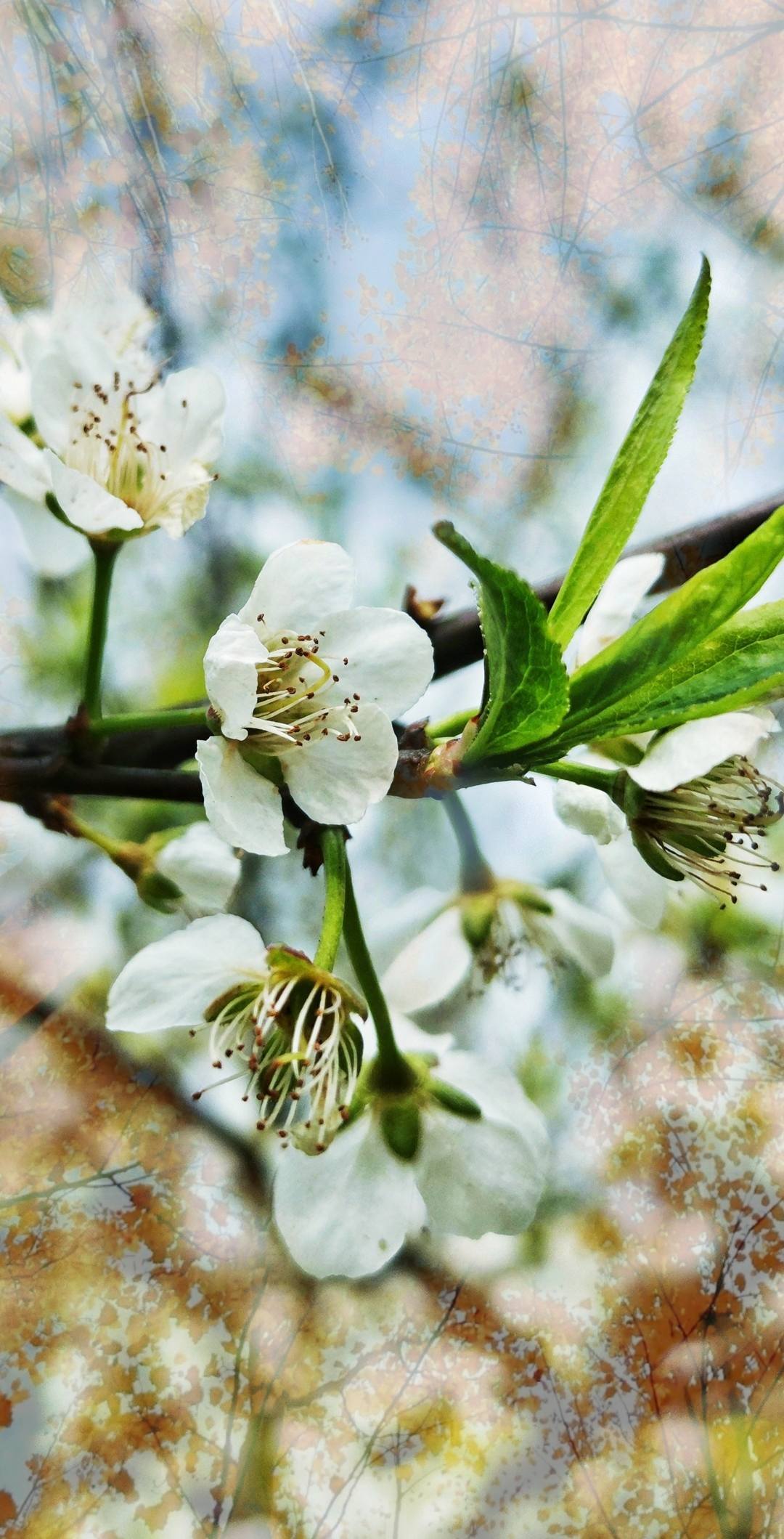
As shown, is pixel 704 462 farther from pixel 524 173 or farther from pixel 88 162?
pixel 88 162

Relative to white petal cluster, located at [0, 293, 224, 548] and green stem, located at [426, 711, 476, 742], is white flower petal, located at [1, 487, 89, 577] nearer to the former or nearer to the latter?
white petal cluster, located at [0, 293, 224, 548]

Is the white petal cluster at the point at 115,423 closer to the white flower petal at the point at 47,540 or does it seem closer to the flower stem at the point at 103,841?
the white flower petal at the point at 47,540

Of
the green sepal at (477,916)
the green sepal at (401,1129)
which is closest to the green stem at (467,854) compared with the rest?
the green sepal at (477,916)

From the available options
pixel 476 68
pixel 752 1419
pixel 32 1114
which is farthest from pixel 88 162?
pixel 752 1419

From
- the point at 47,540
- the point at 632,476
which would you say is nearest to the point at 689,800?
the point at 632,476

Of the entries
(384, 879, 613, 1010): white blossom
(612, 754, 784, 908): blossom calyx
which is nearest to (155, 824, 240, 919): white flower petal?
(384, 879, 613, 1010): white blossom

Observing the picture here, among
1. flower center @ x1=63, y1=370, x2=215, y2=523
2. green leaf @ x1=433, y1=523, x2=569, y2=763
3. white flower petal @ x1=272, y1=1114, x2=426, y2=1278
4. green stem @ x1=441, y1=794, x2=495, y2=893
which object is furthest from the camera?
green stem @ x1=441, y1=794, x2=495, y2=893

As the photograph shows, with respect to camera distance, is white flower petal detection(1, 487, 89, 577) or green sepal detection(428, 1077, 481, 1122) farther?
white flower petal detection(1, 487, 89, 577)
